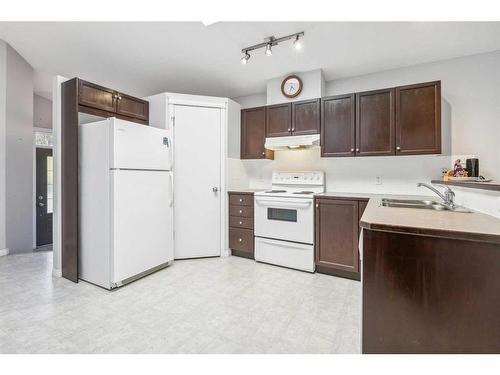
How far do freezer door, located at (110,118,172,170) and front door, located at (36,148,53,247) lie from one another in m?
3.61

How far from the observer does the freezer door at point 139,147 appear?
7.96 feet

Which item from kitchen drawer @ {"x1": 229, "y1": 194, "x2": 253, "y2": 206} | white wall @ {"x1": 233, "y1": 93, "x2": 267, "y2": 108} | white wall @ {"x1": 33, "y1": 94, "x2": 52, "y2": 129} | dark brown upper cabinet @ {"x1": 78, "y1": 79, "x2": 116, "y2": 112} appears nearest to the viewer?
dark brown upper cabinet @ {"x1": 78, "y1": 79, "x2": 116, "y2": 112}

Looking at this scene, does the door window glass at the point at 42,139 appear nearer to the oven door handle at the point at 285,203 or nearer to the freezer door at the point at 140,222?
the freezer door at the point at 140,222

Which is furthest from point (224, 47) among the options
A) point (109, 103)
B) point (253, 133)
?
point (109, 103)

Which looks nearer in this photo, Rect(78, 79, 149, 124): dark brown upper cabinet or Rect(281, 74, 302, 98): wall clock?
Rect(78, 79, 149, 124): dark brown upper cabinet

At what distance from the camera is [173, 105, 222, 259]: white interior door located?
327cm

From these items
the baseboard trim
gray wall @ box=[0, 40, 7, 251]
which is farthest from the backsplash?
gray wall @ box=[0, 40, 7, 251]

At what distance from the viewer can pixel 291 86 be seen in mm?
3369

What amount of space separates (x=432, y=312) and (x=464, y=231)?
1.26 feet

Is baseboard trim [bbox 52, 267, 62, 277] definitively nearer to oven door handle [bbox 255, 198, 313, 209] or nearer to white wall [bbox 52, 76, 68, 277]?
white wall [bbox 52, 76, 68, 277]

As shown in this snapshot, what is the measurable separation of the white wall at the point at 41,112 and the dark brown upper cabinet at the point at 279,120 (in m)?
4.38

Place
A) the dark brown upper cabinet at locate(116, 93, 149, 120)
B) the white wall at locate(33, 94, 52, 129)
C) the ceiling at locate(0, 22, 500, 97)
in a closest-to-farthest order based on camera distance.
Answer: the ceiling at locate(0, 22, 500, 97) < the dark brown upper cabinet at locate(116, 93, 149, 120) < the white wall at locate(33, 94, 52, 129)

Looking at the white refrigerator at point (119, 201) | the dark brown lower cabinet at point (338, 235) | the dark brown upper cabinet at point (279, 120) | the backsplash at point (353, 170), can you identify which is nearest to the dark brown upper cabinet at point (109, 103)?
the white refrigerator at point (119, 201)
